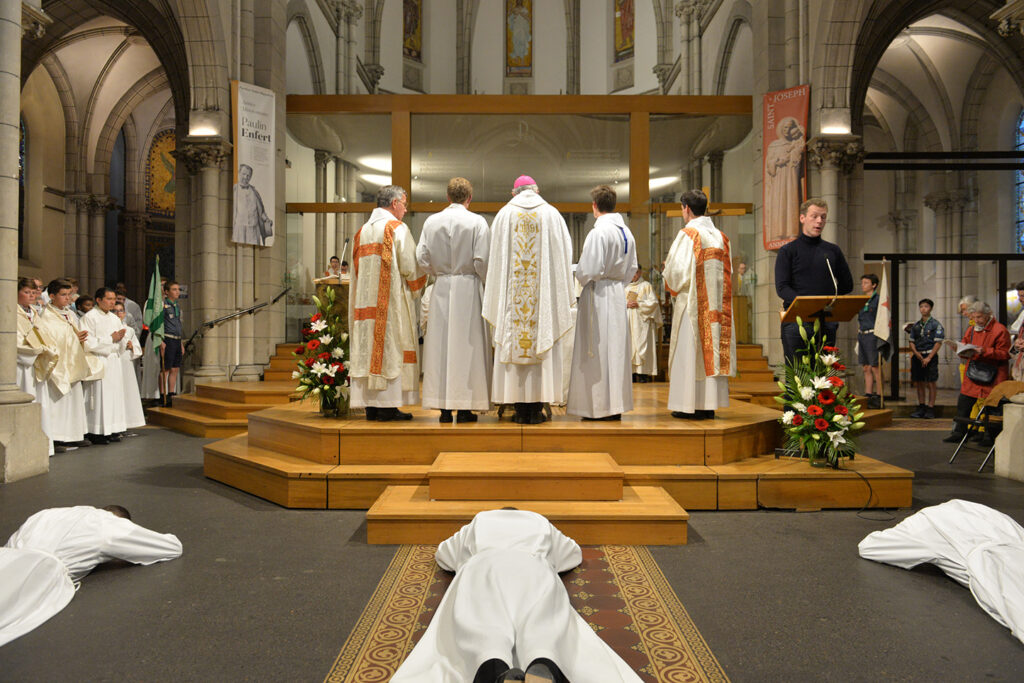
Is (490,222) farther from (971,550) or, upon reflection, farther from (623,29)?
(623,29)

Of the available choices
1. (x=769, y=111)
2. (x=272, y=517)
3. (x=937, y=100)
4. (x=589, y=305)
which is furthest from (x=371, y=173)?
(x=937, y=100)

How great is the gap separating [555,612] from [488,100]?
10.3 meters

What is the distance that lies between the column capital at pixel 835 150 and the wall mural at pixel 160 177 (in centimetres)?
1485

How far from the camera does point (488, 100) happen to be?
11.4 metres

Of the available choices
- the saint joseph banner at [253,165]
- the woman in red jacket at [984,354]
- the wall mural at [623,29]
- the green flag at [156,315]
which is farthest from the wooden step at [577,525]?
the wall mural at [623,29]

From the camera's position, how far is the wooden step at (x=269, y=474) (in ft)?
14.9

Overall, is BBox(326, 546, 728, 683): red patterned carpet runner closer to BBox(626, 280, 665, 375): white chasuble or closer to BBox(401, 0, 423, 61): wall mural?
BBox(626, 280, 665, 375): white chasuble

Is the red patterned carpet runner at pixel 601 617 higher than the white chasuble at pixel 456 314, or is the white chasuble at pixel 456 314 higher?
the white chasuble at pixel 456 314

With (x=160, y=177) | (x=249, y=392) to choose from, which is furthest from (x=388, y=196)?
(x=160, y=177)

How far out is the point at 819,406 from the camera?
4.62 m

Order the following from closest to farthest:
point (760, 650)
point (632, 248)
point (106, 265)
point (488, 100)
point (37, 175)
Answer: point (760, 650) < point (632, 248) < point (488, 100) < point (37, 175) < point (106, 265)

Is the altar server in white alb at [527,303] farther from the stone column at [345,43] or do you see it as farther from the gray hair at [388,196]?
the stone column at [345,43]

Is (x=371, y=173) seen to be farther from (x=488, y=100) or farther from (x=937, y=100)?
(x=937, y=100)

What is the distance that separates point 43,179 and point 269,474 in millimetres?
13231
